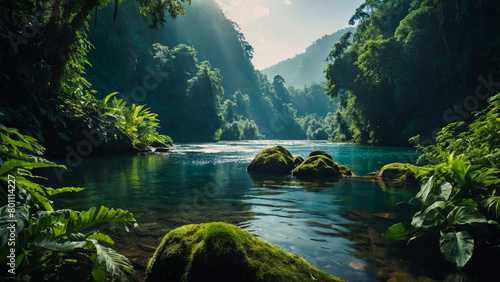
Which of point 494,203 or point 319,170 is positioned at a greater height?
point 494,203

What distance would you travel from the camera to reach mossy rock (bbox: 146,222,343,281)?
246 cm

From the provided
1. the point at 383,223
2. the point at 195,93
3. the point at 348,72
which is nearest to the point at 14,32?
the point at 383,223

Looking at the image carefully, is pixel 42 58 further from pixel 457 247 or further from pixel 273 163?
pixel 457 247

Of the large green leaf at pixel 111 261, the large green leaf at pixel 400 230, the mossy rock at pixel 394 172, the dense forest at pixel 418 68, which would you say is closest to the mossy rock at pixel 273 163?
the mossy rock at pixel 394 172

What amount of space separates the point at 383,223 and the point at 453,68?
109 ft

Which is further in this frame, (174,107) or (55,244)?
(174,107)

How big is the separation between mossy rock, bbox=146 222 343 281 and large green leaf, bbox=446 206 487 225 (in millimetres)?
1713

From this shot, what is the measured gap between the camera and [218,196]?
7.33 meters

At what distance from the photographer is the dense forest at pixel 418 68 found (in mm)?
27281

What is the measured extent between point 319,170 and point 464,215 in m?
8.19

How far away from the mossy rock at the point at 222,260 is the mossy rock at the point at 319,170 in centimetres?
868

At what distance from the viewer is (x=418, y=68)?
34.2 meters

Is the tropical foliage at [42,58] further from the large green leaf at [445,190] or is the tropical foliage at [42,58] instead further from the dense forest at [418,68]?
the dense forest at [418,68]

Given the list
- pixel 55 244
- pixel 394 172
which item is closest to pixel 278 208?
pixel 55 244
